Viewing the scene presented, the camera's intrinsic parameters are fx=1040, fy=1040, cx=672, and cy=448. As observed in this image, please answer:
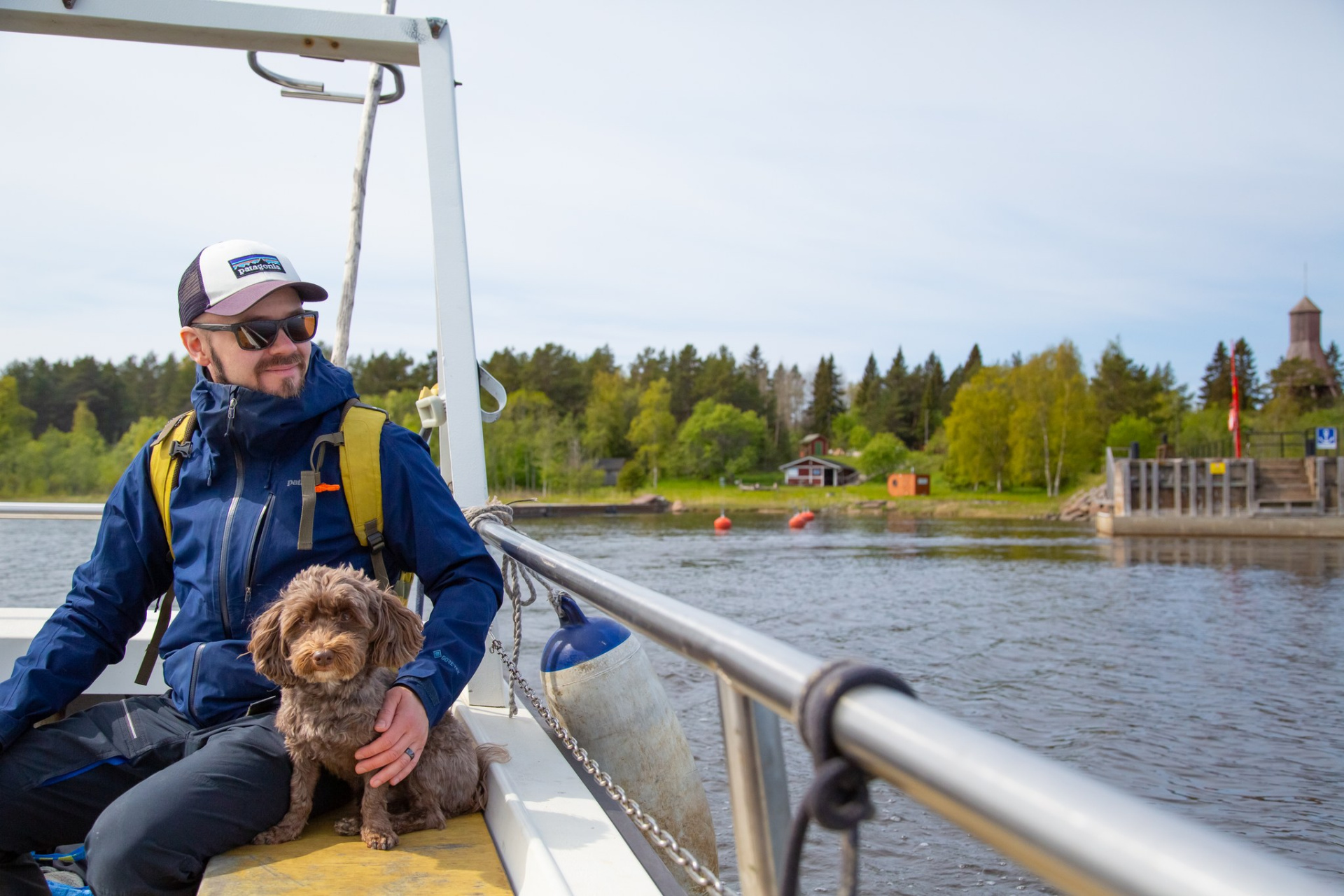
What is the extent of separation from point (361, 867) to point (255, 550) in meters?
0.80

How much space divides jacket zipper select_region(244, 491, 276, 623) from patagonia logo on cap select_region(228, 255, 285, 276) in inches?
23.7

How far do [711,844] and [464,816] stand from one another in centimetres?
177

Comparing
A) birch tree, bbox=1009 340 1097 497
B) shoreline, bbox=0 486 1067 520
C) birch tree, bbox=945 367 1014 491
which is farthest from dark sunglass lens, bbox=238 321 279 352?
birch tree, bbox=945 367 1014 491

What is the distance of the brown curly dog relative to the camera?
2232 millimetres

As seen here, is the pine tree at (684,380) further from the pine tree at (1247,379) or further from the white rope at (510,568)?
the white rope at (510,568)

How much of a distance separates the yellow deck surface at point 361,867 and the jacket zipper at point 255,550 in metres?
0.57

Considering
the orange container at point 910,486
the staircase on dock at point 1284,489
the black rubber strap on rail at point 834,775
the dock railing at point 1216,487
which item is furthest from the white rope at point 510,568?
the orange container at point 910,486

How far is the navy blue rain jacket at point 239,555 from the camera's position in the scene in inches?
101

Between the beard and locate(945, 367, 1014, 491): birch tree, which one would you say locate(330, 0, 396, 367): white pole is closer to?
the beard

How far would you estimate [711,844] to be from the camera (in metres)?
4.13

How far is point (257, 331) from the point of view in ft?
8.64

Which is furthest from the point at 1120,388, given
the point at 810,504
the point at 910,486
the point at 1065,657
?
the point at 1065,657

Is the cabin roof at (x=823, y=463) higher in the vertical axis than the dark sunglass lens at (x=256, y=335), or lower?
lower

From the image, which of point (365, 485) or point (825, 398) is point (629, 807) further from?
point (825, 398)
